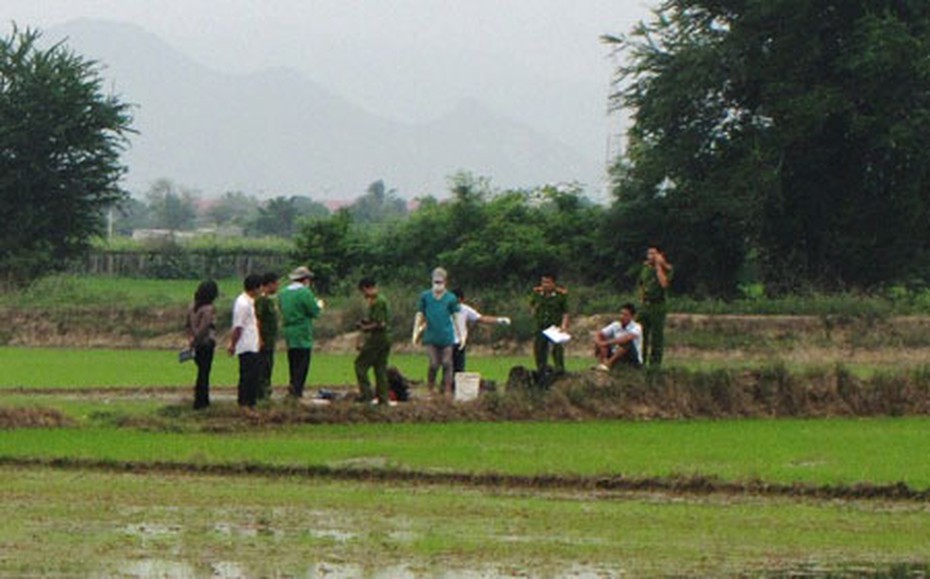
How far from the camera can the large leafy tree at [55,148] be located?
71250mm

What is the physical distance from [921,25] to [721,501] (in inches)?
1540

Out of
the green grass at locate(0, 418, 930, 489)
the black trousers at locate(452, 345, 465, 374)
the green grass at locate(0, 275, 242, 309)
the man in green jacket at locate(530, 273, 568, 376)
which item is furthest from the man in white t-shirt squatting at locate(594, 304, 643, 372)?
the green grass at locate(0, 275, 242, 309)

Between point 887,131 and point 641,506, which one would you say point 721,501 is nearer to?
point 641,506

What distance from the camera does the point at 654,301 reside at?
3288 centimetres

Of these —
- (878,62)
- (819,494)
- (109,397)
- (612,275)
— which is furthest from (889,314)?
(819,494)

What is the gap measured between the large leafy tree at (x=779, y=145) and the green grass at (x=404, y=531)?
38.1 meters

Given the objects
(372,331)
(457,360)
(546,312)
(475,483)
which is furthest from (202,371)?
(546,312)

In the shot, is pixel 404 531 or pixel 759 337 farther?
pixel 759 337

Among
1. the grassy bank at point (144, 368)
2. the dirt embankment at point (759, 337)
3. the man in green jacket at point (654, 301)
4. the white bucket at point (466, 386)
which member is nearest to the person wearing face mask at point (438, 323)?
the white bucket at point (466, 386)

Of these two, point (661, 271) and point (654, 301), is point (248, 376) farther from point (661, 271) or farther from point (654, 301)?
point (654, 301)

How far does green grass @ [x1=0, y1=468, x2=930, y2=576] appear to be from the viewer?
53.9 ft

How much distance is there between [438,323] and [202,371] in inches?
172

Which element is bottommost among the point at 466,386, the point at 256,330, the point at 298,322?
the point at 466,386

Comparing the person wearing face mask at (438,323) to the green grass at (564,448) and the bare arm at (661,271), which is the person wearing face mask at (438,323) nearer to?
the green grass at (564,448)
